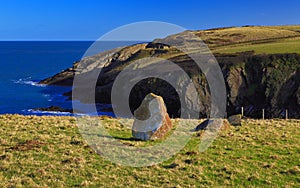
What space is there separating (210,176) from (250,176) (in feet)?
6.11

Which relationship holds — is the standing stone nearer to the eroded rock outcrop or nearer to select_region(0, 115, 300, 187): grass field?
select_region(0, 115, 300, 187): grass field

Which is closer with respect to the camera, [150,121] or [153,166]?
[153,166]

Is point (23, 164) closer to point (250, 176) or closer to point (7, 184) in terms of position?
point (7, 184)

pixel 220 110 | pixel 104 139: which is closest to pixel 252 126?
pixel 104 139

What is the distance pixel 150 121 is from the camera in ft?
78.6

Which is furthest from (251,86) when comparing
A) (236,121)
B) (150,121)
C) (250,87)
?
(150,121)

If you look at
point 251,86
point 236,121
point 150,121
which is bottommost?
point 236,121

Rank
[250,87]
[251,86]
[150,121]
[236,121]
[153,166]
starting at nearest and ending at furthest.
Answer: [153,166] < [150,121] < [236,121] < [250,87] < [251,86]

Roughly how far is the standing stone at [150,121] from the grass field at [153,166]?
1152 millimetres

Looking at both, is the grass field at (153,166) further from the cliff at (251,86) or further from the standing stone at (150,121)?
the cliff at (251,86)

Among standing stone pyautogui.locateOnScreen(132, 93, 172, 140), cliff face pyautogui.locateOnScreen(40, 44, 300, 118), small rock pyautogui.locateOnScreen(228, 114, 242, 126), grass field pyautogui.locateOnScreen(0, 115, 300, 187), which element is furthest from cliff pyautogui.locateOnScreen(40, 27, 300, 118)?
grass field pyautogui.locateOnScreen(0, 115, 300, 187)

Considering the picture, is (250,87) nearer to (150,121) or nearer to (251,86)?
(251,86)

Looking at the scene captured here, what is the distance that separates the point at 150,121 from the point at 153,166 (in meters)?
6.39

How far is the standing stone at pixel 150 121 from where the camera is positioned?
23469 millimetres
